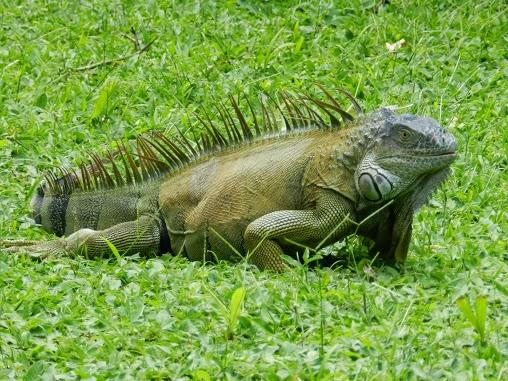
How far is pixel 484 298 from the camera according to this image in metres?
6.62

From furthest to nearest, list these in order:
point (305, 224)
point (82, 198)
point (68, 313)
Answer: point (82, 198), point (305, 224), point (68, 313)

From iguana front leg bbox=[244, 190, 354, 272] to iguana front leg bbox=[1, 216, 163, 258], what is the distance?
35.8 inches

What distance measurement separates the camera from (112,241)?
8555 millimetres

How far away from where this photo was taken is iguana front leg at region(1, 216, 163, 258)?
8.55 m

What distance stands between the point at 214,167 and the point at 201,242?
19.9 inches

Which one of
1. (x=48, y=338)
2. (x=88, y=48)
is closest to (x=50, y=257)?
(x=48, y=338)

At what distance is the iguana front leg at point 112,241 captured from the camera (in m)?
8.55

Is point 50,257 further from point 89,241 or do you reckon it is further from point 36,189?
point 36,189

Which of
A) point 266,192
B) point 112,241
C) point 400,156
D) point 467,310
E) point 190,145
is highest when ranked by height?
point 190,145

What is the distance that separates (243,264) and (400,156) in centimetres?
112

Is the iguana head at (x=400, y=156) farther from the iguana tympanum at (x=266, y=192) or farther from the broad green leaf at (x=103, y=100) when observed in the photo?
the broad green leaf at (x=103, y=100)

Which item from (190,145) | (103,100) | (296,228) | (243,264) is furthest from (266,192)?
(103,100)

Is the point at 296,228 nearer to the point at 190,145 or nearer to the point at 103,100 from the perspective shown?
the point at 190,145

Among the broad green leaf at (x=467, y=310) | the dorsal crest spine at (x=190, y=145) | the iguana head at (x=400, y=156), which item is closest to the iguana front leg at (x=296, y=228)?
the iguana head at (x=400, y=156)
